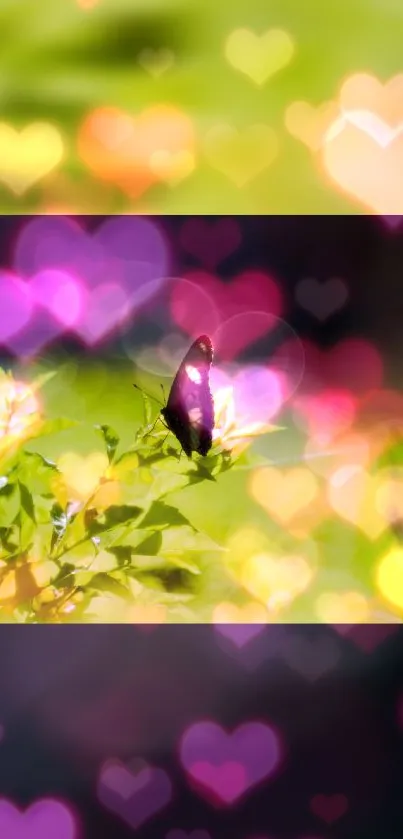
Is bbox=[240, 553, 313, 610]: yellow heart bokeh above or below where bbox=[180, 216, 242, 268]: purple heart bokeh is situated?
below

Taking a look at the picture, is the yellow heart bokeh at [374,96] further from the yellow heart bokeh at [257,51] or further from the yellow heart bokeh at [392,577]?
the yellow heart bokeh at [392,577]

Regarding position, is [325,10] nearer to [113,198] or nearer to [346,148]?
[346,148]

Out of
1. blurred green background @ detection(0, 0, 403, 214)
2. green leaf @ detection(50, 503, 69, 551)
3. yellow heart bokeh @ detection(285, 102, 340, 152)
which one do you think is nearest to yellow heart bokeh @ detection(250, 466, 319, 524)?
green leaf @ detection(50, 503, 69, 551)

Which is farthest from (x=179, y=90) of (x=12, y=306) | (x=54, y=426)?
(x=54, y=426)

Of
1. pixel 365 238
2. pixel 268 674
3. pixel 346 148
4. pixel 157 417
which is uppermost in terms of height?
pixel 346 148

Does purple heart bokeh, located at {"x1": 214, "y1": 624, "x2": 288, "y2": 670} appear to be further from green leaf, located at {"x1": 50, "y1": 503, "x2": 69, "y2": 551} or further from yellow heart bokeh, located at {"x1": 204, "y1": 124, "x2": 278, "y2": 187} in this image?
yellow heart bokeh, located at {"x1": 204, "y1": 124, "x2": 278, "y2": 187}

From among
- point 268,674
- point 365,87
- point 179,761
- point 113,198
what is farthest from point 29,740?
point 365,87
